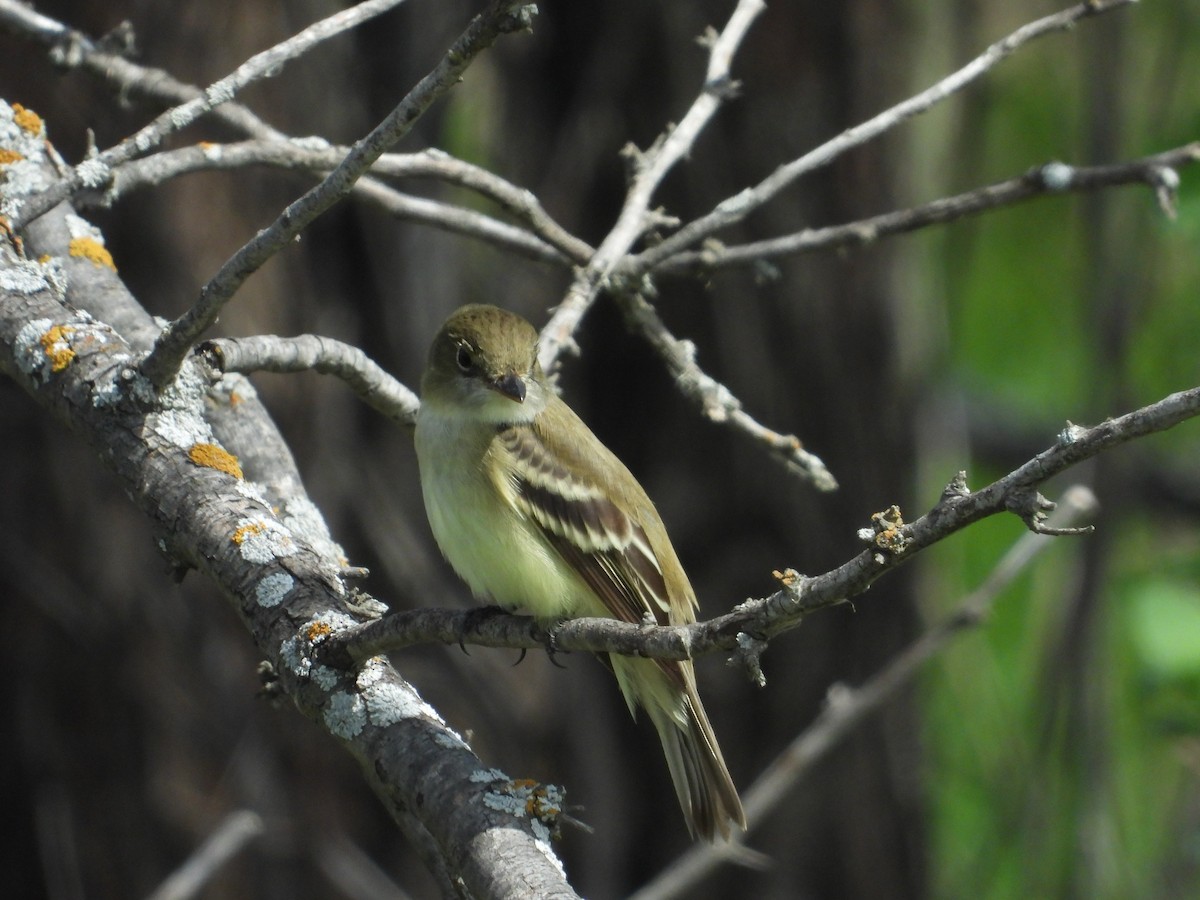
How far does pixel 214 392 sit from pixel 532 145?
381 cm

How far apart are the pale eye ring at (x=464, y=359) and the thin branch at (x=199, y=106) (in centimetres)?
128

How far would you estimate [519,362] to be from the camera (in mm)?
4188

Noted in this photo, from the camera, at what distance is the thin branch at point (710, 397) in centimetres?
385

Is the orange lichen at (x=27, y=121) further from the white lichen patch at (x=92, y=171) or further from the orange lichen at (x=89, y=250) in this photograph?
the white lichen patch at (x=92, y=171)


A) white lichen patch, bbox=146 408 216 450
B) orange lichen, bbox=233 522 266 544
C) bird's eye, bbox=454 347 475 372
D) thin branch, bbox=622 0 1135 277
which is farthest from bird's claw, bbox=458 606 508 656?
thin branch, bbox=622 0 1135 277

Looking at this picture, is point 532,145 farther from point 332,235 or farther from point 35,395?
point 35,395

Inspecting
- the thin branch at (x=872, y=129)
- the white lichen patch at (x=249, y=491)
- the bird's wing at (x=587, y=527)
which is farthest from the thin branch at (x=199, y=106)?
the bird's wing at (x=587, y=527)

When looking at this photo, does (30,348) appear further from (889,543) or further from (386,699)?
(889,543)

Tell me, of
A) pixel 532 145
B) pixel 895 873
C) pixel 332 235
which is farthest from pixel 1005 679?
pixel 332 235

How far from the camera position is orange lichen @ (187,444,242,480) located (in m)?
3.10

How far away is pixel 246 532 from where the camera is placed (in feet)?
9.69

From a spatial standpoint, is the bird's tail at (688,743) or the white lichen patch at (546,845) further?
the bird's tail at (688,743)

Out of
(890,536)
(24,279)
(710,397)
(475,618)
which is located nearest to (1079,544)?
(710,397)

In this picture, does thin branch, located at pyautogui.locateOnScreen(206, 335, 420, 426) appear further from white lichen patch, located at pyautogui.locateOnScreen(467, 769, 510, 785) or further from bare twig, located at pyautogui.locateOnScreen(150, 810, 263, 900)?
bare twig, located at pyautogui.locateOnScreen(150, 810, 263, 900)
